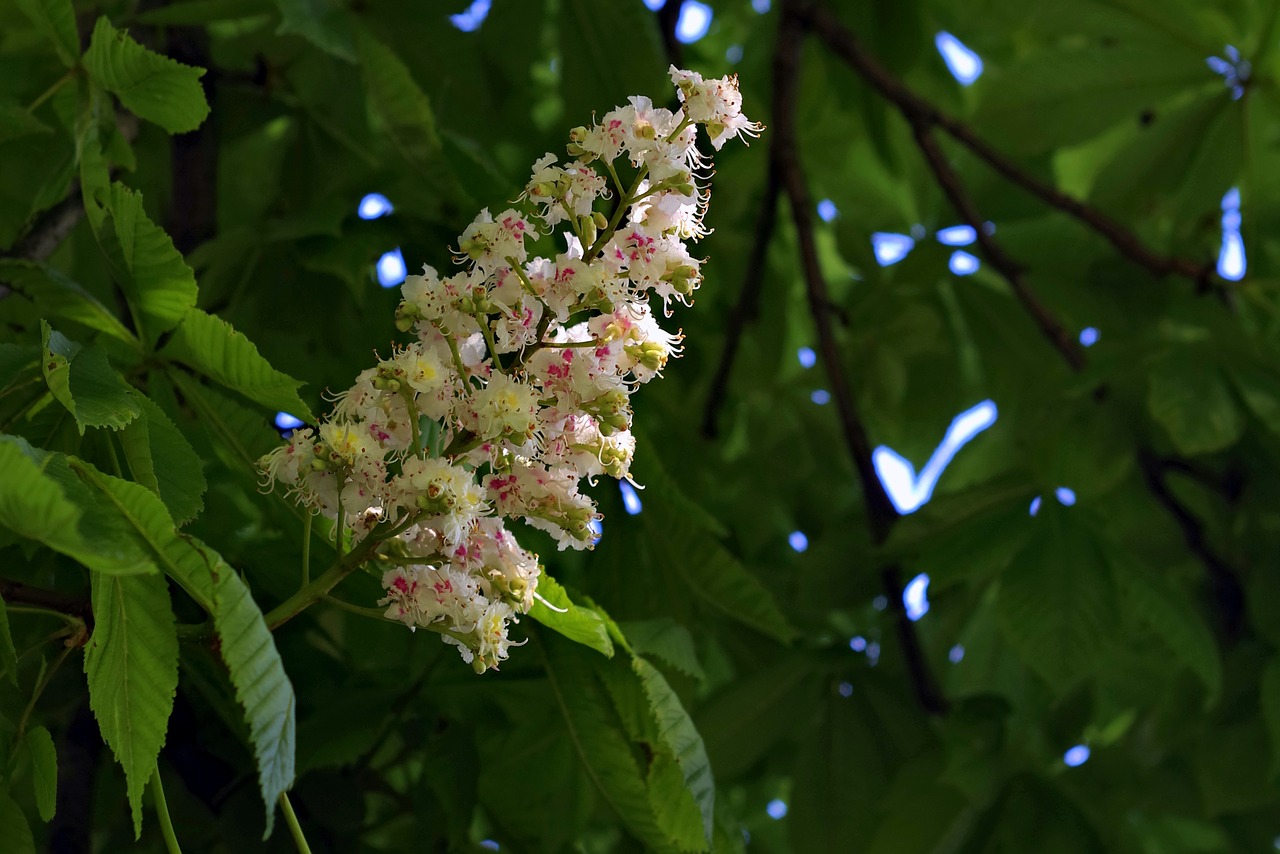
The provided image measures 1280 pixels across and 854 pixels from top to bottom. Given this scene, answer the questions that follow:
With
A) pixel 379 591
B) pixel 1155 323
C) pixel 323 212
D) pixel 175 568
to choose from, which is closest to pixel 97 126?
pixel 323 212

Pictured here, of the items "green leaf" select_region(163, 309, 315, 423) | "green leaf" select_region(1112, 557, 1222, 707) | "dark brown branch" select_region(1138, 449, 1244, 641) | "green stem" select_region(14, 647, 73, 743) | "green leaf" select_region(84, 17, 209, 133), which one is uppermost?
"dark brown branch" select_region(1138, 449, 1244, 641)

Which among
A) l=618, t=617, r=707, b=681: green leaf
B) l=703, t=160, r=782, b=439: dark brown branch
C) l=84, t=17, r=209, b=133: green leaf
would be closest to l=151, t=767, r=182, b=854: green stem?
l=618, t=617, r=707, b=681: green leaf

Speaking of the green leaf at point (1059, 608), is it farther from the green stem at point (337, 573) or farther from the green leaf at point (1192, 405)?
the green stem at point (337, 573)

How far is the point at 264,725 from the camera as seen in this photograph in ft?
2.31

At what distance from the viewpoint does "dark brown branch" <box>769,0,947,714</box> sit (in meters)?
2.13

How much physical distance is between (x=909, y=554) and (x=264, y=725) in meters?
1.41

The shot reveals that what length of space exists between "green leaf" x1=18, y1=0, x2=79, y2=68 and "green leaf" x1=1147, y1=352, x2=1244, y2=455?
1.53 meters

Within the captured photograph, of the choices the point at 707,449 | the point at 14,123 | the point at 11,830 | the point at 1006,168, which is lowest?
the point at 11,830

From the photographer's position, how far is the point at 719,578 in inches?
55.8

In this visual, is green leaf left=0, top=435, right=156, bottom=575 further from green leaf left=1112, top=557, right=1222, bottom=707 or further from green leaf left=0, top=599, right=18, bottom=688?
green leaf left=1112, top=557, right=1222, bottom=707

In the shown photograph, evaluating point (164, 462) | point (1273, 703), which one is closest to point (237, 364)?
point (164, 462)

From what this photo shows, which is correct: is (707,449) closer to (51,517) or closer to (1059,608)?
(1059,608)

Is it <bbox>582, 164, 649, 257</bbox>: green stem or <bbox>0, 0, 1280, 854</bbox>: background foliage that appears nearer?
<bbox>582, 164, 649, 257</bbox>: green stem

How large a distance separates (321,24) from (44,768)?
998 mm
